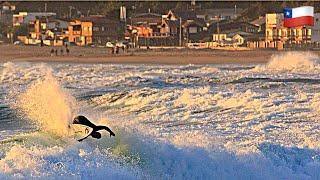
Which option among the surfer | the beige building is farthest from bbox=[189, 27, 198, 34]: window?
the surfer

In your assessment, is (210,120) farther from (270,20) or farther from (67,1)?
(67,1)

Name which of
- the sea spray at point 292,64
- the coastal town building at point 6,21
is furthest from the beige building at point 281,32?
the coastal town building at point 6,21

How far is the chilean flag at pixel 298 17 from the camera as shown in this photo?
2566 inches

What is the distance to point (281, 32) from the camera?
6481 centimetres

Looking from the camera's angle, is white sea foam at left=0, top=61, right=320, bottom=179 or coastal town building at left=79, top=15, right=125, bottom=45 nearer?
white sea foam at left=0, top=61, right=320, bottom=179

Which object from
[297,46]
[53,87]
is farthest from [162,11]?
[53,87]

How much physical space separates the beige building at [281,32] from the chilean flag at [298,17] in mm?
538

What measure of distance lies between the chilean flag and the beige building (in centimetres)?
54

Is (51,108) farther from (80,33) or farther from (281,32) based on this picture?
(80,33)

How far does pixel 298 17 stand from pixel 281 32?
5914 millimetres

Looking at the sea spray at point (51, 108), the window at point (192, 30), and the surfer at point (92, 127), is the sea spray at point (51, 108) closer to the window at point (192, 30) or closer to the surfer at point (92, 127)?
the surfer at point (92, 127)

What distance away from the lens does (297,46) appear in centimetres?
5844

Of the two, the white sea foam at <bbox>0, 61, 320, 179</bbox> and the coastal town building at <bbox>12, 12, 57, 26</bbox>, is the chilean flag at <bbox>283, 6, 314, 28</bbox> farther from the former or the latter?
Result: the white sea foam at <bbox>0, 61, 320, 179</bbox>

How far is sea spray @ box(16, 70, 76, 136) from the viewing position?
1084cm
